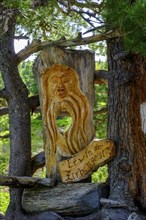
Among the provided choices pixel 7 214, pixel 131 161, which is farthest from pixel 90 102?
pixel 7 214

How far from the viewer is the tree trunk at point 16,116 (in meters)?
3.51

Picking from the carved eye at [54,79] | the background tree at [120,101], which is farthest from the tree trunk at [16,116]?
the carved eye at [54,79]

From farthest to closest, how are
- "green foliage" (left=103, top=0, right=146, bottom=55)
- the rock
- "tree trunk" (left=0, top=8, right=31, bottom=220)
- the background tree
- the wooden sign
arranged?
"tree trunk" (left=0, top=8, right=31, bottom=220) < the wooden sign < the background tree < the rock < "green foliage" (left=103, top=0, right=146, bottom=55)

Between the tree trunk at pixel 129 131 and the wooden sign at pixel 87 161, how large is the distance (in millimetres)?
78

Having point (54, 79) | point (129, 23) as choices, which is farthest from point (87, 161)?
point (129, 23)

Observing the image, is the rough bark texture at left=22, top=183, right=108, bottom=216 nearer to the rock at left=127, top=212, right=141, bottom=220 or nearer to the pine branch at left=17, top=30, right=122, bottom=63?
the rock at left=127, top=212, right=141, bottom=220

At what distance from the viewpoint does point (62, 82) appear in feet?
10.6

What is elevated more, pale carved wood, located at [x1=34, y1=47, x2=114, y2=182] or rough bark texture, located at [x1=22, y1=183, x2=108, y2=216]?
pale carved wood, located at [x1=34, y1=47, x2=114, y2=182]

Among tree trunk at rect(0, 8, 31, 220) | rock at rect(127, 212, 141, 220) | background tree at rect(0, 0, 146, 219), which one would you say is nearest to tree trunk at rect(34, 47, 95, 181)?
background tree at rect(0, 0, 146, 219)

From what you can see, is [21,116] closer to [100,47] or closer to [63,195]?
[63,195]

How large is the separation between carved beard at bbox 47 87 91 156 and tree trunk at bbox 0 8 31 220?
12.9 inches

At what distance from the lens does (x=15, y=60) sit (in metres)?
3.59

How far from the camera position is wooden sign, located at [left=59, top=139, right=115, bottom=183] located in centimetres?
310

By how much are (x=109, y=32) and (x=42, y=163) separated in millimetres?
1426
